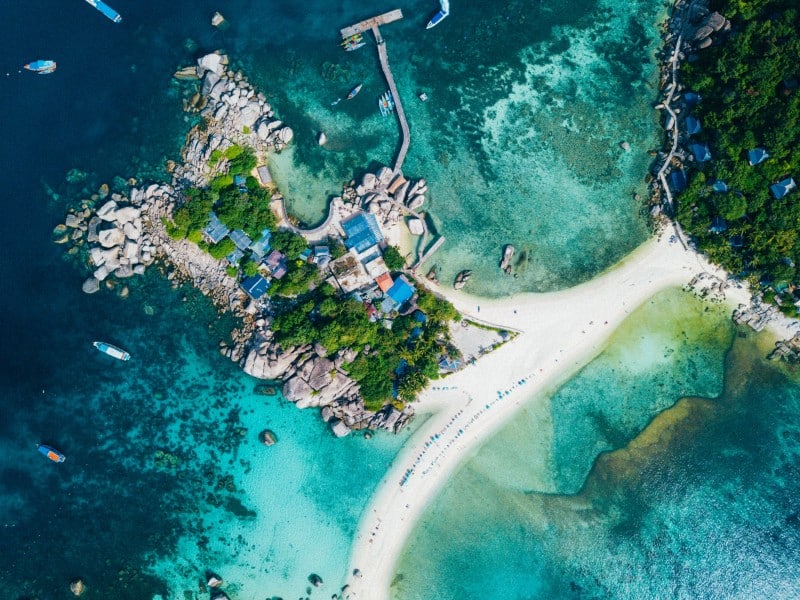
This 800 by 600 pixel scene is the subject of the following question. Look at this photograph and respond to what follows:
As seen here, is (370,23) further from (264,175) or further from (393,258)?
(393,258)

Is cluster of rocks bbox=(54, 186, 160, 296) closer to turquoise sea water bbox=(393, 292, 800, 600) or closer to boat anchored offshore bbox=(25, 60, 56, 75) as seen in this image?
boat anchored offshore bbox=(25, 60, 56, 75)

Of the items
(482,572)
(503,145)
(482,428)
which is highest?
(503,145)

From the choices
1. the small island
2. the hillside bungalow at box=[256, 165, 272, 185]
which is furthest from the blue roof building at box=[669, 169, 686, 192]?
the hillside bungalow at box=[256, 165, 272, 185]

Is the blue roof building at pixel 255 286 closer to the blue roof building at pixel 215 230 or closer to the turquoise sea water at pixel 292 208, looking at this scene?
the blue roof building at pixel 215 230

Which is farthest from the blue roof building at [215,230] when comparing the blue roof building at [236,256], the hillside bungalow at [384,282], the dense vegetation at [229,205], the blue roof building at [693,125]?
the blue roof building at [693,125]

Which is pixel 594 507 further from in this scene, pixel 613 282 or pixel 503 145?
pixel 503 145

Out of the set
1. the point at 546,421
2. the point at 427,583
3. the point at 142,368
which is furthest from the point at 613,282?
the point at 142,368
